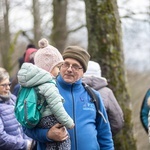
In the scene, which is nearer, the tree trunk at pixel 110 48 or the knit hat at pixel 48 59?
the knit hat at pixel 48 59

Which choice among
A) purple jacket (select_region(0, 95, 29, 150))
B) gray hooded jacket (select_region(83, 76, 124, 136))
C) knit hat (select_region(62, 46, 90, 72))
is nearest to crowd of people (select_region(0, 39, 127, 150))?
knit hat (select_region(62, 46, 90, 72))

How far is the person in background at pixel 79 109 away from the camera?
14.3 feet

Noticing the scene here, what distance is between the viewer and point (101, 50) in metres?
7.37

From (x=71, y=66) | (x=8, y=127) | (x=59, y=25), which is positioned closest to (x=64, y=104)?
(x=71, y=66)

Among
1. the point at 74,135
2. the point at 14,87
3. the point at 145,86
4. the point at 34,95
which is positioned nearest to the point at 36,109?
the point at 34,95

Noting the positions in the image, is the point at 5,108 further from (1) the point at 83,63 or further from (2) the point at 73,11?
(2) the point at 73,11

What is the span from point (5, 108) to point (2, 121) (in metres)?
0.17

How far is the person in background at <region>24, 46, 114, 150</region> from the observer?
436 centimetres

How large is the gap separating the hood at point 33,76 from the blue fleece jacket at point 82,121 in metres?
0.46

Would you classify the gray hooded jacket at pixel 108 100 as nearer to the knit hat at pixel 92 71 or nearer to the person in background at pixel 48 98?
the knit hat at pixel 92 71

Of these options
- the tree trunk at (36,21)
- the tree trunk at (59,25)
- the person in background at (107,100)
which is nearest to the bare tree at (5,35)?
the tree trunk at (36,21)

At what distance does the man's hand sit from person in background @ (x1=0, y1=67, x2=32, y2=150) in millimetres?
1346

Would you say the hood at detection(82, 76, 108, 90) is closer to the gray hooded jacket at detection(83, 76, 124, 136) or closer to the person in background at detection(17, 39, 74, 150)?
the gray hooded jacket at detection(83, 76, 124, 136)

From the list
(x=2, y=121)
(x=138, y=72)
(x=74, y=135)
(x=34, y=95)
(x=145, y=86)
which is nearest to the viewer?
(x=34, y=95)
